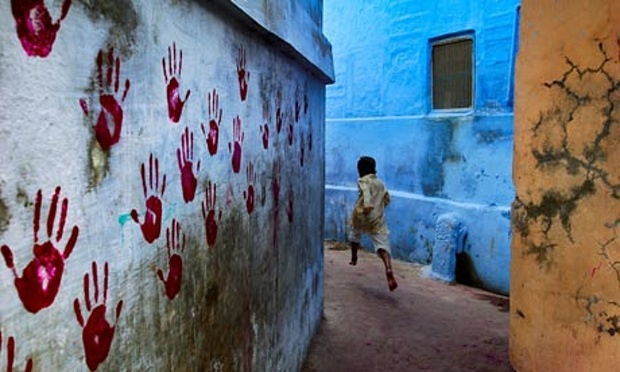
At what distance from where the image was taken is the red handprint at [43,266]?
3.61 ft

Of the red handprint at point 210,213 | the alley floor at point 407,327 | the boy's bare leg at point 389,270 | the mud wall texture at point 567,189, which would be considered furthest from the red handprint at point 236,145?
the boy's bare leg at point 389,270

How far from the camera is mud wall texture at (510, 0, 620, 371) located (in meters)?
2.92

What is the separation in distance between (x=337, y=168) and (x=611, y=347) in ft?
25.4

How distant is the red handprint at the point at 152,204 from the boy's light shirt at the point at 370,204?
489 centimetres

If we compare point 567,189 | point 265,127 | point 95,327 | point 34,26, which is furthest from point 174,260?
point 567,189

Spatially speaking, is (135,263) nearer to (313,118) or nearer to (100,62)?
(100,62)

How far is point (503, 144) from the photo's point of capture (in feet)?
24.1

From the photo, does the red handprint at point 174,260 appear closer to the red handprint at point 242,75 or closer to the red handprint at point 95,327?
the red handprint at point 95,327

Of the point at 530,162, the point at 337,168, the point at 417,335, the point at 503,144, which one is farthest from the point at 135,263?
the point at 337,168

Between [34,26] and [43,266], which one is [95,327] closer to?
[43,266]

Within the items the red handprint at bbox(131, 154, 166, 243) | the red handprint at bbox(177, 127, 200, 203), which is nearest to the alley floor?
the red handprint at bbox(177, 127, 200, 203)

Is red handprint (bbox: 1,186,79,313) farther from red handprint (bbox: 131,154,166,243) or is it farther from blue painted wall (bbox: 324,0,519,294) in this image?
blue painted wall (bbox: 324,0,519,294)

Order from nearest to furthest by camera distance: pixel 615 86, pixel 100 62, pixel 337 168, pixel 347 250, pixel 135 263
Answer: pixel 100 62, pixel 135 263, pixel 615 86, pixel 347 250, pixel 337 168

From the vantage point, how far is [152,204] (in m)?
1.65
